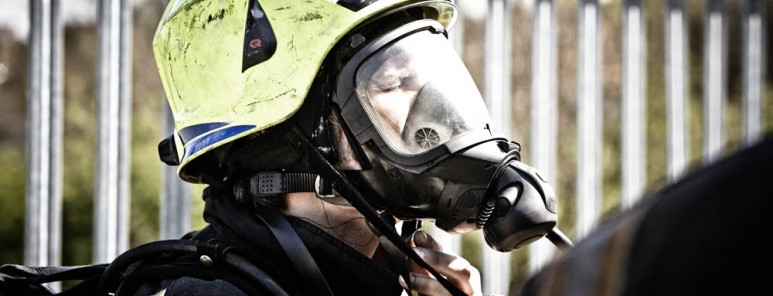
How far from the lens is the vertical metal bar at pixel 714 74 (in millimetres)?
5309

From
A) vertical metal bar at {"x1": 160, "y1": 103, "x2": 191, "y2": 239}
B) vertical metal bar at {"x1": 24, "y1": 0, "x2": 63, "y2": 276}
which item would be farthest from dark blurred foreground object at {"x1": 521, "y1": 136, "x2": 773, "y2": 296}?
vertical metal bar at {"x1": 160, "y1": 103, "x2": 191, "y2": 239}

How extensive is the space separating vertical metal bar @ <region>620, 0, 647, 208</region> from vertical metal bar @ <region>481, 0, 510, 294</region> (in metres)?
0.61

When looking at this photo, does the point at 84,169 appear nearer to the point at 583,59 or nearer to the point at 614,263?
the point at 583,59

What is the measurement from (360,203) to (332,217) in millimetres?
133

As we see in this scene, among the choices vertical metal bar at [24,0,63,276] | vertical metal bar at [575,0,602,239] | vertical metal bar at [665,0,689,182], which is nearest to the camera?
vertical metal bar at [24,0,63,276]

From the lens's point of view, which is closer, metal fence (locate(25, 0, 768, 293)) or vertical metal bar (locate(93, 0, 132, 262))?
metal fence (locate(25, 0, 768, 293))

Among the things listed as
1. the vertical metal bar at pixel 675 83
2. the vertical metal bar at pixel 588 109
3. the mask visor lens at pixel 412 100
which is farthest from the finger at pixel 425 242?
the vertical metal bar at pixel 675 83

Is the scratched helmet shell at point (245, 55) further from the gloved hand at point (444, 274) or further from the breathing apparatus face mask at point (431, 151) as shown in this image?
the gloved hand at point (444, 274)

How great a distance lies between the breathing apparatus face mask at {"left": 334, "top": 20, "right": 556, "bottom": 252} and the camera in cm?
→ 218

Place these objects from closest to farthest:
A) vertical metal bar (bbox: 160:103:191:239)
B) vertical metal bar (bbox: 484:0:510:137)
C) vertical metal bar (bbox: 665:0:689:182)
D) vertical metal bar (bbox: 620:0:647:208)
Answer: vertical metal bar (bbox: 160:103:191:239) < vertical metal bar (bbox: 484:0:510:137) < vertical metal bar (bbox: 620:0:647:208) < vertical metal bar (bbox: 665:0:689:182)

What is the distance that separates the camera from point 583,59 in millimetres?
4789

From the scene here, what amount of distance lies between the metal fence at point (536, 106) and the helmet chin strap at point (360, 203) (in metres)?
0.66

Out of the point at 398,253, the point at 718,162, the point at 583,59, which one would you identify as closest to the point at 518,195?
the point at 398,253

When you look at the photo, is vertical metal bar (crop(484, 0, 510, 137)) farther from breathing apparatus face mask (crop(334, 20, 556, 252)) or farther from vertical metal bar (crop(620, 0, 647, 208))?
breathing apparatus face mask (crop(334, 20, 556, 252))
